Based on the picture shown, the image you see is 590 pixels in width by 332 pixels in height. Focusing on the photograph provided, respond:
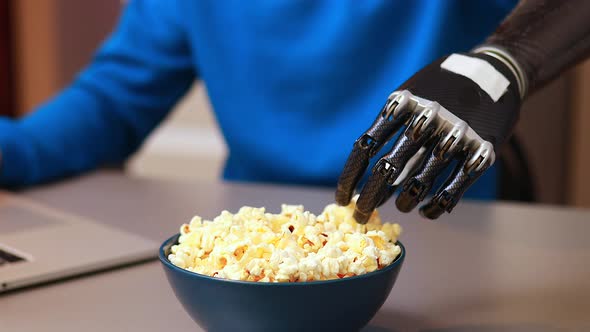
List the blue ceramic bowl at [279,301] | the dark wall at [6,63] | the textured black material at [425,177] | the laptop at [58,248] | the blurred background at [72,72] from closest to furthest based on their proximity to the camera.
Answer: the blue ceramic bowl at [279,301]
the textured black material at [425,177]
the laptop at [58,248]
the blurred background at [72,72]
the dark wall at [6,63]

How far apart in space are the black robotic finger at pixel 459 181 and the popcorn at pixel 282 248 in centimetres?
5

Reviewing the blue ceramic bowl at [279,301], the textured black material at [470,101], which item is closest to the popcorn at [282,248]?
the blue ceramic bowl at [279,301]

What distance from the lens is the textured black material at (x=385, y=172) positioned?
57cm

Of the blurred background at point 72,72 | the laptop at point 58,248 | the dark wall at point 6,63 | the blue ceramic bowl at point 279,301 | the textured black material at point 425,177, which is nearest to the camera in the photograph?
the blue ceramic bowl at point 279,301

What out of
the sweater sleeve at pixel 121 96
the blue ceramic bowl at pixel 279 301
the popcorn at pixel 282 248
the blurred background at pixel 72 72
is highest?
the popcorn at pixel 282 248

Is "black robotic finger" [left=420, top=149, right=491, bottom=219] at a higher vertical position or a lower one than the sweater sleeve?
higher

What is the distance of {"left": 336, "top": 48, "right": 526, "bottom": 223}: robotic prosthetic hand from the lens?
22.6 inches

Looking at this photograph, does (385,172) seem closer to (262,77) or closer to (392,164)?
(392,164)

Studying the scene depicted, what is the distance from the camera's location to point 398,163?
22.8 inches

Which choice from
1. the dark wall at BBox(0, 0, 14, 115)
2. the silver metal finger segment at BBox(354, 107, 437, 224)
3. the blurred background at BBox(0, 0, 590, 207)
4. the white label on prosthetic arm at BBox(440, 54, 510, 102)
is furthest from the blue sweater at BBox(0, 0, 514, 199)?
the dark wall at BBox(0, 0, 14, 115)

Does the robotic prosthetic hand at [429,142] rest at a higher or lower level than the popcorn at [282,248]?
higher

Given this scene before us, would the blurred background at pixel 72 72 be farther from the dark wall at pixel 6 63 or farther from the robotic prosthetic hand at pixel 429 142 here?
the robotic prosthetic hand at pixel 429 142

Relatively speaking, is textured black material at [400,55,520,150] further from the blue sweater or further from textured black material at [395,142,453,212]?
the blue sweater

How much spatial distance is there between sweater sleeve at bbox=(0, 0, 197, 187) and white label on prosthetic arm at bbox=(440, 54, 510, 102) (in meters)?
0.83
